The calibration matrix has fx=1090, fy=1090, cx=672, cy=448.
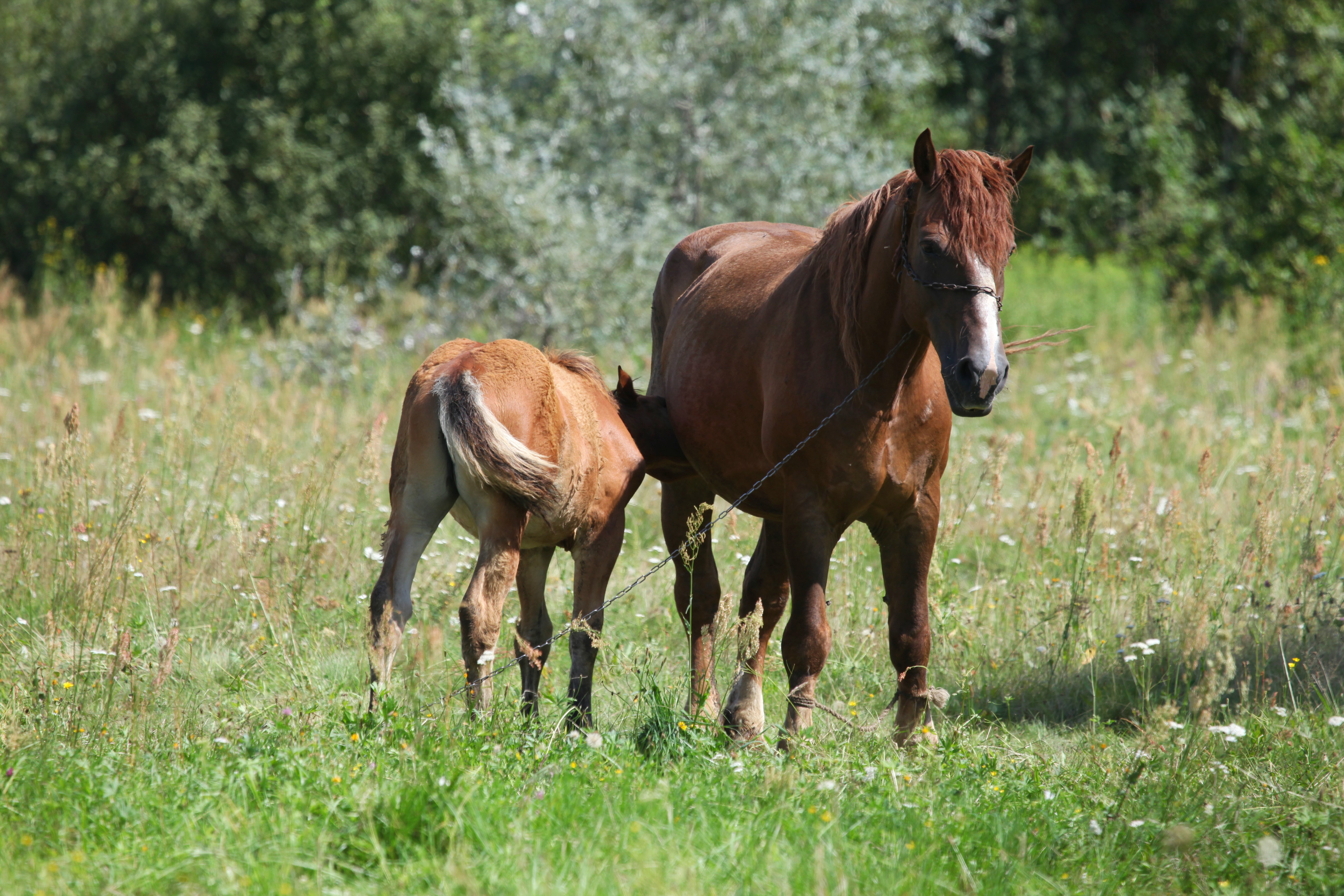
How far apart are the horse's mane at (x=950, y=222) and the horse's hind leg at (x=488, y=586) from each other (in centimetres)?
134

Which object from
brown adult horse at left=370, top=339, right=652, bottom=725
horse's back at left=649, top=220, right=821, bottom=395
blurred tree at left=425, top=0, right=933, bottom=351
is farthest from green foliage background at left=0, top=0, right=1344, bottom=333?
brown adult horse at left=370, top=339, right=652, bottom=725

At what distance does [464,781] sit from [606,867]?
0.53 m

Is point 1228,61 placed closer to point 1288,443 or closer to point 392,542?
point 1288,443

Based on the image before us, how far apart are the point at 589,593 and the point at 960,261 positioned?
1862 mm

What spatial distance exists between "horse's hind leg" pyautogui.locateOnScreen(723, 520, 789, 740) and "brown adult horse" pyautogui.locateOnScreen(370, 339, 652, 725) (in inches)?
22.1

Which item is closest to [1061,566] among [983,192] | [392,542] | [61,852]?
[983,192]

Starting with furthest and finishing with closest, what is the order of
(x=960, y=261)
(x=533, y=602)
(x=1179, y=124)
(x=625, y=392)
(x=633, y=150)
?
1. (x=1179, y=124)
2. (x=633, y=150)
3. (x=625, y=392)
4. (x=533, y=602)
5. (x=960, y=261)

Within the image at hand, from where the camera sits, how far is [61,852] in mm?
2799

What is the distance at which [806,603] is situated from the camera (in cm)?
397

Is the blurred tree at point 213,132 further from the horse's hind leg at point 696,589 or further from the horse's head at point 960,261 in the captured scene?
the horse's head at point 960,261

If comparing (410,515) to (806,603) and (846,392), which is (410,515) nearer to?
(806,603)

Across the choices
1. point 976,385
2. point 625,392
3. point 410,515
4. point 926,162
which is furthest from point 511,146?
point 976,385

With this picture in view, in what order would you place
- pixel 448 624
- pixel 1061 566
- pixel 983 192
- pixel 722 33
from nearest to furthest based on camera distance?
pixel 983 192
pixel 448 624
pixel 1061 566
pixel 722 33

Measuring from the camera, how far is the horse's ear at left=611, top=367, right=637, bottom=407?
15.6 feet
